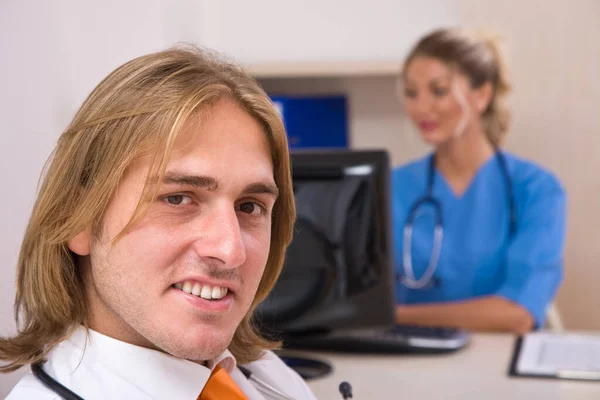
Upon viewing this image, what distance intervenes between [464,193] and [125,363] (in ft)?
5.56

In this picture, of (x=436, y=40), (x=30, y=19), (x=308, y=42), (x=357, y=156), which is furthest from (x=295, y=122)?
(x=30, y=19)

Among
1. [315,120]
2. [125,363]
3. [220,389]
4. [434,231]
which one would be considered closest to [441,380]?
[220,389]

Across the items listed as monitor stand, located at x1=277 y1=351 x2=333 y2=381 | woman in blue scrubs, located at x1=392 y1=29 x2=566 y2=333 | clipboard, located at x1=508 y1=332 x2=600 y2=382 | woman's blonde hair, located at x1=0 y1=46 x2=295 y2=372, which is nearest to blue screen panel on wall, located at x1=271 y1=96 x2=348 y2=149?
woman in blue scrubs, located at x1=392 y1=29 x2=566 y2=333

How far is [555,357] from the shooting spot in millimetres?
1586

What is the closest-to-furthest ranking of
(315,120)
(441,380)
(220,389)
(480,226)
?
(220,389) → (441,380) → (480,226) → (315,120)

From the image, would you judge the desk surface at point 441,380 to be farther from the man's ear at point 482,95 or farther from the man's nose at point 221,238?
the man's ear at point 482,95

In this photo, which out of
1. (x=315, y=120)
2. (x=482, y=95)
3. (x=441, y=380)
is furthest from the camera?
(x=315, y=120)

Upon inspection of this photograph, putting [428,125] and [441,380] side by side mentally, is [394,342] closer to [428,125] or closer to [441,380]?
[441,380]

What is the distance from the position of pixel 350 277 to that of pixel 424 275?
2.86 ft

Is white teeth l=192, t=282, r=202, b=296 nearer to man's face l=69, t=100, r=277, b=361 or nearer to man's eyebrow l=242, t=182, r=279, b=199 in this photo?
man's face l=69, t=100, r=277, b=361

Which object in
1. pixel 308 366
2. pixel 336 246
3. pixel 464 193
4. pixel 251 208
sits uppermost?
pixel 251 208

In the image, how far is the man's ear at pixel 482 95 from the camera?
A: 2436mm

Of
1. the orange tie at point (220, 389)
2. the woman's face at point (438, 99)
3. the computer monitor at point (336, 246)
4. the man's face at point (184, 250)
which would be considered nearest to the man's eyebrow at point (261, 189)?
the man's face at point (184, 250)

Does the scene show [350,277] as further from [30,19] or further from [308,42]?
[308,42]
